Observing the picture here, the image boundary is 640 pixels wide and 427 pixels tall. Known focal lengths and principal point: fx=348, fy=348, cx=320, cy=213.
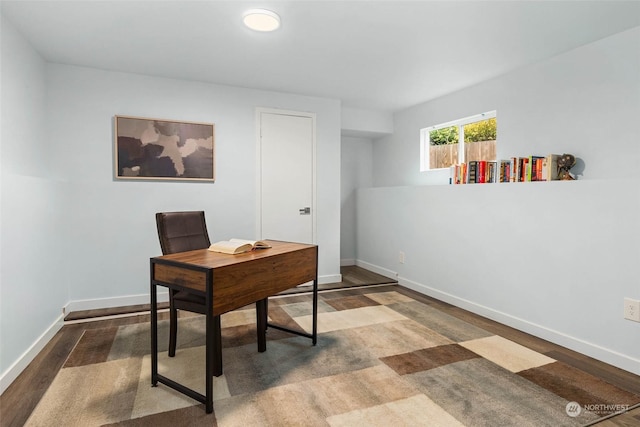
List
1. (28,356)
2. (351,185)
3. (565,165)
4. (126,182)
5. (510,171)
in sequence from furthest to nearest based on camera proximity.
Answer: (351,185) < (126,182) < (510,171) < (565,165) < (28,356)

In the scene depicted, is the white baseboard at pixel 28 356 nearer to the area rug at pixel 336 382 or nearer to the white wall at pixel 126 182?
the area rug at pixel 336 382

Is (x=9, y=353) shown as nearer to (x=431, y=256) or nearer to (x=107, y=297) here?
(x=107, y=297)

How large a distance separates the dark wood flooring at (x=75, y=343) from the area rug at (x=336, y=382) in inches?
2.8

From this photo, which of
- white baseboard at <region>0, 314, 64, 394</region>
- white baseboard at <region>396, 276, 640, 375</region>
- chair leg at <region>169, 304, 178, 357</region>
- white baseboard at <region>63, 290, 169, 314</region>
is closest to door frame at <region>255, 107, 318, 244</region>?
white baseboard at <region>63, 290, 169, 314</region>

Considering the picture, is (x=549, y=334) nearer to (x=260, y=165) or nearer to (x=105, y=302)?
(x=260, y=165)

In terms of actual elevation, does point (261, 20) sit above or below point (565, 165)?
above

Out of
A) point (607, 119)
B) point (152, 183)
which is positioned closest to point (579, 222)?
point (607, 119)

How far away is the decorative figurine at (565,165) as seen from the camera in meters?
2.72

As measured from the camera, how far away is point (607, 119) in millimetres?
2588

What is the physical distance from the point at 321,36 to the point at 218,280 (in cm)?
195

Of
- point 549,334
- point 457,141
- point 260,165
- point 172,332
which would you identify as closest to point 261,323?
point 172,332

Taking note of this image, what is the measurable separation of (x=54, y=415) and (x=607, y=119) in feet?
13.0

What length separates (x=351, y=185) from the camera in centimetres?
552

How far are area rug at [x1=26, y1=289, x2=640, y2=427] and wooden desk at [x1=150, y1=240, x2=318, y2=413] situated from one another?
16 centimetres
